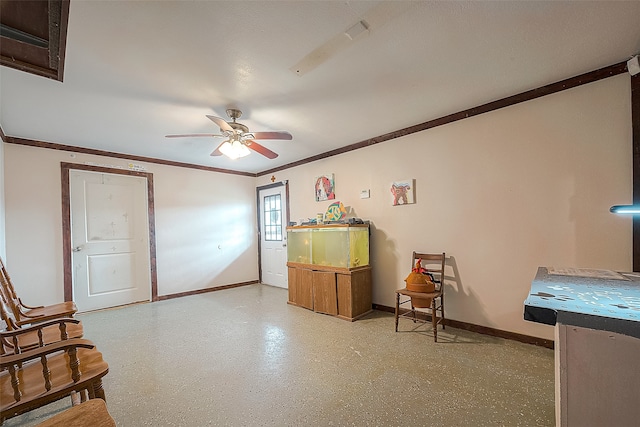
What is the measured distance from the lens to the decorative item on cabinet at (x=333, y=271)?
11.3 ft

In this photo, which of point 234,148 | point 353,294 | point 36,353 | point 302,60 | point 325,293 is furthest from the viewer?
point 325,293

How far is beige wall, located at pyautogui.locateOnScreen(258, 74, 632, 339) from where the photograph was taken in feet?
7.13

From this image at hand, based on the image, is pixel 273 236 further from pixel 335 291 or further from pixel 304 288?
pixel 335 291

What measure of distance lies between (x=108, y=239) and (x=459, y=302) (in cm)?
489

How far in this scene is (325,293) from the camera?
361 cm

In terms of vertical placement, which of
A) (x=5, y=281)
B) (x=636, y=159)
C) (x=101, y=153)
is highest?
(x=101, y=153)

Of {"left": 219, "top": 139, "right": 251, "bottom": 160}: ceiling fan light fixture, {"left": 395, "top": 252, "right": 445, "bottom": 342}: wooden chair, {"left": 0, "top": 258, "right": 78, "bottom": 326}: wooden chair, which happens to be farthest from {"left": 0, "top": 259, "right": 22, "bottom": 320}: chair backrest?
{"left": 395, "top": 252, "right": 445, "bottom": 342}: wooden chair

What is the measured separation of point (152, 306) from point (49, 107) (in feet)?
9.45

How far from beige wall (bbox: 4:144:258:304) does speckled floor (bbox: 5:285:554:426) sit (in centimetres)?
114

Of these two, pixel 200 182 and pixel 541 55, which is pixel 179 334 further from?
pixel 541 55

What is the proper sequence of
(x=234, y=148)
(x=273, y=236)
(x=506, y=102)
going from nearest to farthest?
1. (x=506, y=102)
2. (x=234, y=148)
3. (x=273, y=236)

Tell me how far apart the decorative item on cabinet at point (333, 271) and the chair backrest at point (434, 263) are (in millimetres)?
731

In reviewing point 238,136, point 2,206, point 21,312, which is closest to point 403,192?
point 238,136

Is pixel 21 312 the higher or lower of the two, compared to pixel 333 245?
lower
